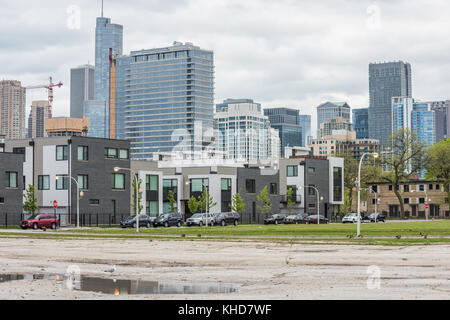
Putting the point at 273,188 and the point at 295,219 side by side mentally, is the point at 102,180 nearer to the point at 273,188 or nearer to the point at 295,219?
the point at 295,219

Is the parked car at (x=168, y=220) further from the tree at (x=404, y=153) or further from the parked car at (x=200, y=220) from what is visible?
the tree at (x=404, y=153)

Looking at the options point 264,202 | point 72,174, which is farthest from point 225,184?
point 72,174

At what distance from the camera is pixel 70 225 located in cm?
8700

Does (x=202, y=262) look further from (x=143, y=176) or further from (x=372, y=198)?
(x=372, y=198)

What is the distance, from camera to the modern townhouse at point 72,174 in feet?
296

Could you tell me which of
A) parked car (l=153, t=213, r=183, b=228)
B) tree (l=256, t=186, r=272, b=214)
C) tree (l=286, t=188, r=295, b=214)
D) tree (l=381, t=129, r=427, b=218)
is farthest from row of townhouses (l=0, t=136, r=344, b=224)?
tree (l=381, t=129, r=427, b=218)

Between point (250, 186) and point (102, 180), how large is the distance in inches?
1207

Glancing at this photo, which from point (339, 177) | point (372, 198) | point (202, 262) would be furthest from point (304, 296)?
point (372, 198)

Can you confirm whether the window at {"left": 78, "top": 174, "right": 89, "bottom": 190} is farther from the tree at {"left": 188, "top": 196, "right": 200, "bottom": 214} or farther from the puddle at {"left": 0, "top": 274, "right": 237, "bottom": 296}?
the puddle at {"left": 0, "top": 274, "right": 237, "bottom": 296}

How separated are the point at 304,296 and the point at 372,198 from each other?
6427 inches

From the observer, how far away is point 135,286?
1903 cm

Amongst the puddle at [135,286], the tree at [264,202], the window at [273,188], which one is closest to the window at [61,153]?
the tree at [264,202]

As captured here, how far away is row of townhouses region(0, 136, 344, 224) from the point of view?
88.8 m

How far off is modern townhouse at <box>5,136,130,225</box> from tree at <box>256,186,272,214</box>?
26.9 meters
